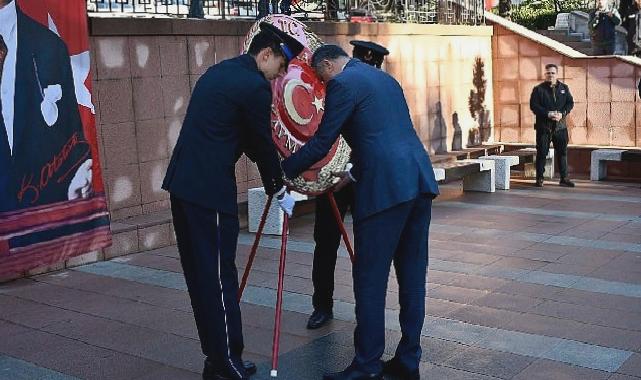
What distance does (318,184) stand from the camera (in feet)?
16.2

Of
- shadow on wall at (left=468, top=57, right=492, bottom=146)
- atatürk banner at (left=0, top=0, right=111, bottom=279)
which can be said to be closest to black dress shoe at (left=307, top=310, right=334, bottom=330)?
atatürk banner at (left=0, top=0, right=111, bottom=279)

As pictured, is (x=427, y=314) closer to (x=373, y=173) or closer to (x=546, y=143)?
(x=373, y=173)

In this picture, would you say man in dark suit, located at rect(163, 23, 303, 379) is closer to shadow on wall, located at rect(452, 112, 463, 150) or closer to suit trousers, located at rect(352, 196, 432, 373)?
suit trousers, located at rect(352, 196, 432, 373)

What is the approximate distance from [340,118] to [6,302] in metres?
3.48

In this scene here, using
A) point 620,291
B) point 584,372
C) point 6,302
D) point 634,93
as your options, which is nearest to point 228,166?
point 584,372

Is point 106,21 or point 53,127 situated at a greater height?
point 106,21

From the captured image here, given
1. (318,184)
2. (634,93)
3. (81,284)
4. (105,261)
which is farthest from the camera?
(634,93)

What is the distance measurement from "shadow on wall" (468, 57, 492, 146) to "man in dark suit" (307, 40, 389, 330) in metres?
9.00

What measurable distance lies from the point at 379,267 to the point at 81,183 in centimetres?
389

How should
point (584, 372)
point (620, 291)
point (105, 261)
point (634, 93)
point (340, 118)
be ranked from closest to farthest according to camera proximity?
1. point (340, 118)
2. point (584, 372)
3. point (620, 291)
4. point (105, 261)
5. point (634, 93)

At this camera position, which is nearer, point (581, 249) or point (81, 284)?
point (81, 284)

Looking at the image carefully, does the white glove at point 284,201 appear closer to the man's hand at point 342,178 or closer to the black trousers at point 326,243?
the man's hand at point 342,178

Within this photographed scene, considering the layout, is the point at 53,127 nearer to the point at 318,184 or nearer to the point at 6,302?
the point at 6,302

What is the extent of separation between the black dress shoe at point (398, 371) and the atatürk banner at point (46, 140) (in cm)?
357
